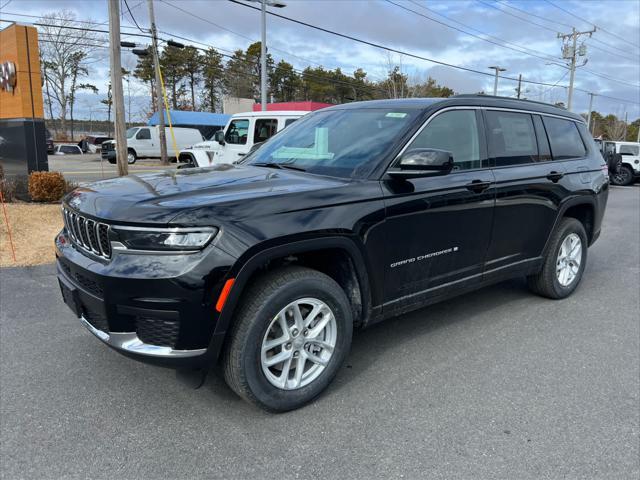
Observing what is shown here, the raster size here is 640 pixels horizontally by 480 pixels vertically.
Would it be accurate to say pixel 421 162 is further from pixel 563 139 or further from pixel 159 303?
pixel 563 139

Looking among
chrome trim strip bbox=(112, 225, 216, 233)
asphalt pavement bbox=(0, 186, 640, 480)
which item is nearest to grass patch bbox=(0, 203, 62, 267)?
asphalt pavement bbox=(0, 186, 640, 480)

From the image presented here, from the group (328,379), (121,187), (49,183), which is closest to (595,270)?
(328,379)

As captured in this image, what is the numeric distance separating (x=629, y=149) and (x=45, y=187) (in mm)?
24349

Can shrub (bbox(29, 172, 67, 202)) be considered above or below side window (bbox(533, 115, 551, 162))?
below

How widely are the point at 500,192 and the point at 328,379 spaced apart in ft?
6.74

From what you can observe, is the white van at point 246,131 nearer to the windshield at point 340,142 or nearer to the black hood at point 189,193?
the windshield at point 340,142

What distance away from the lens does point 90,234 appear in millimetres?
2768

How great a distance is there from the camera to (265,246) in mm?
2641

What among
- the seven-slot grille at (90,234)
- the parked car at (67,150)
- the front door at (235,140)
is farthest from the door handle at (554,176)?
the parked car at (67,150)

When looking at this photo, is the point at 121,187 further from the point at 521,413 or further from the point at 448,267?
the point at 521,413

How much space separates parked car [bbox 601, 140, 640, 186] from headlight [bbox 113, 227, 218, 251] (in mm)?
24594

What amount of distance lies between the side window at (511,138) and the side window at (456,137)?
0.60 feet

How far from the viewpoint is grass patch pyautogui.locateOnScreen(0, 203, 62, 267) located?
6480 mm

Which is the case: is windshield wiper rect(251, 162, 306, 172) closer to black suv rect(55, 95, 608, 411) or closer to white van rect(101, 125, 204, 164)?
black suv rect(55, 95, 608, 411)
